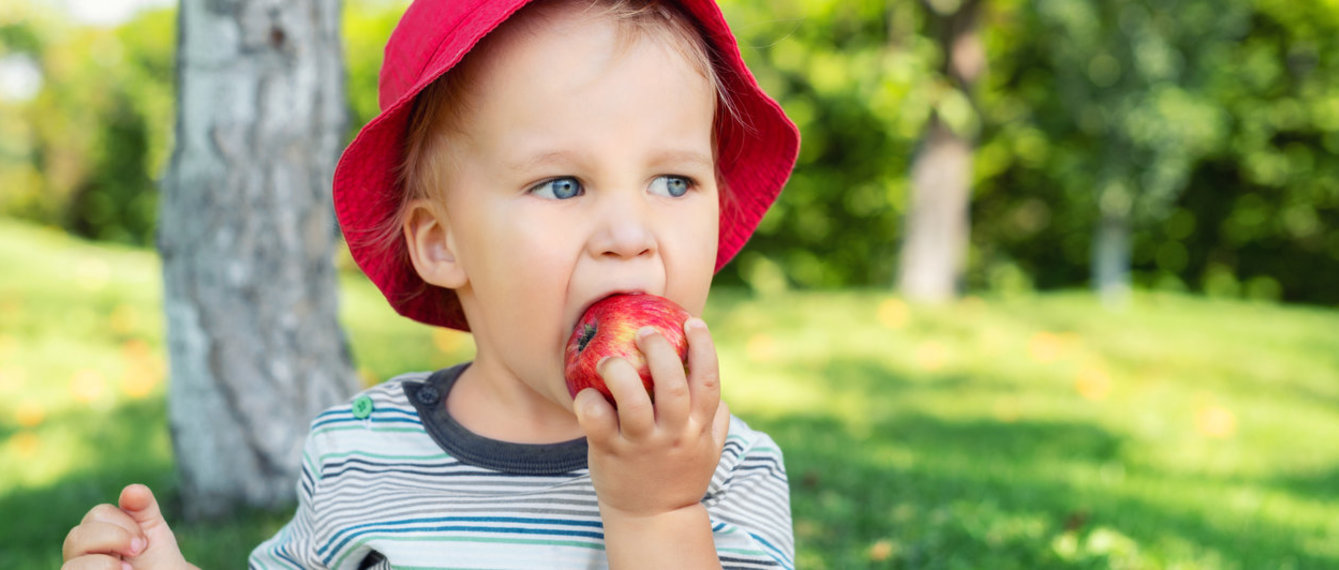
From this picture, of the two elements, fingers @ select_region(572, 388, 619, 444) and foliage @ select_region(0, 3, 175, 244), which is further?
foliage @ select_region(0, 3, 175, 244)

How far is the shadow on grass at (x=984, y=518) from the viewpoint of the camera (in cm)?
295

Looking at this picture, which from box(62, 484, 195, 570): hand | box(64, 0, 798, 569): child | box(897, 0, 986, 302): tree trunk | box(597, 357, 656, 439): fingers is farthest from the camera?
box(897, 0, 986, 302): tree trunk

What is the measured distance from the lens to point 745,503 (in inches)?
A: 69.0

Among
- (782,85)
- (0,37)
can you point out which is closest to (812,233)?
(782,85)

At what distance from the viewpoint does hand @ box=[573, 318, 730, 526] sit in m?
1.35

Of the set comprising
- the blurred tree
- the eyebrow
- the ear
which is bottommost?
the ear

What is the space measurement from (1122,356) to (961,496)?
18.0 ft

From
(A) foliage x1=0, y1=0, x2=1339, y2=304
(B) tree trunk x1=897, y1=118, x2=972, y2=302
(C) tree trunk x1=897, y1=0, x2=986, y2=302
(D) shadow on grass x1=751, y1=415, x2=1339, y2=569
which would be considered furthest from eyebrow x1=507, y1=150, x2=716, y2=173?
(B) tree trunk x1=897, y1=118, x2=972, y2=302

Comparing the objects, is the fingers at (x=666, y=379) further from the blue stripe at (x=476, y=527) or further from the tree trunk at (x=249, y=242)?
the tree trunk at (x=249, y=242)

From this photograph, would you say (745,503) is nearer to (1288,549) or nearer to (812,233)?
(1288,549)

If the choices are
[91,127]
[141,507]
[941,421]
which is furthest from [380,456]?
[91,127]

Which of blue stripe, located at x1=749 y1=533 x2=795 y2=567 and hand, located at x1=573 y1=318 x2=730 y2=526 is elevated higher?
hand, located at x1=573 y1=318 x2=730 y2=526

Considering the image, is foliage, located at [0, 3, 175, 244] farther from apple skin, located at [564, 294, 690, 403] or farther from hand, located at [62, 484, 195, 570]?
apple skin, located at [564, 294, 690, 403]

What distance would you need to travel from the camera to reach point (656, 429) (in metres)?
1.38
